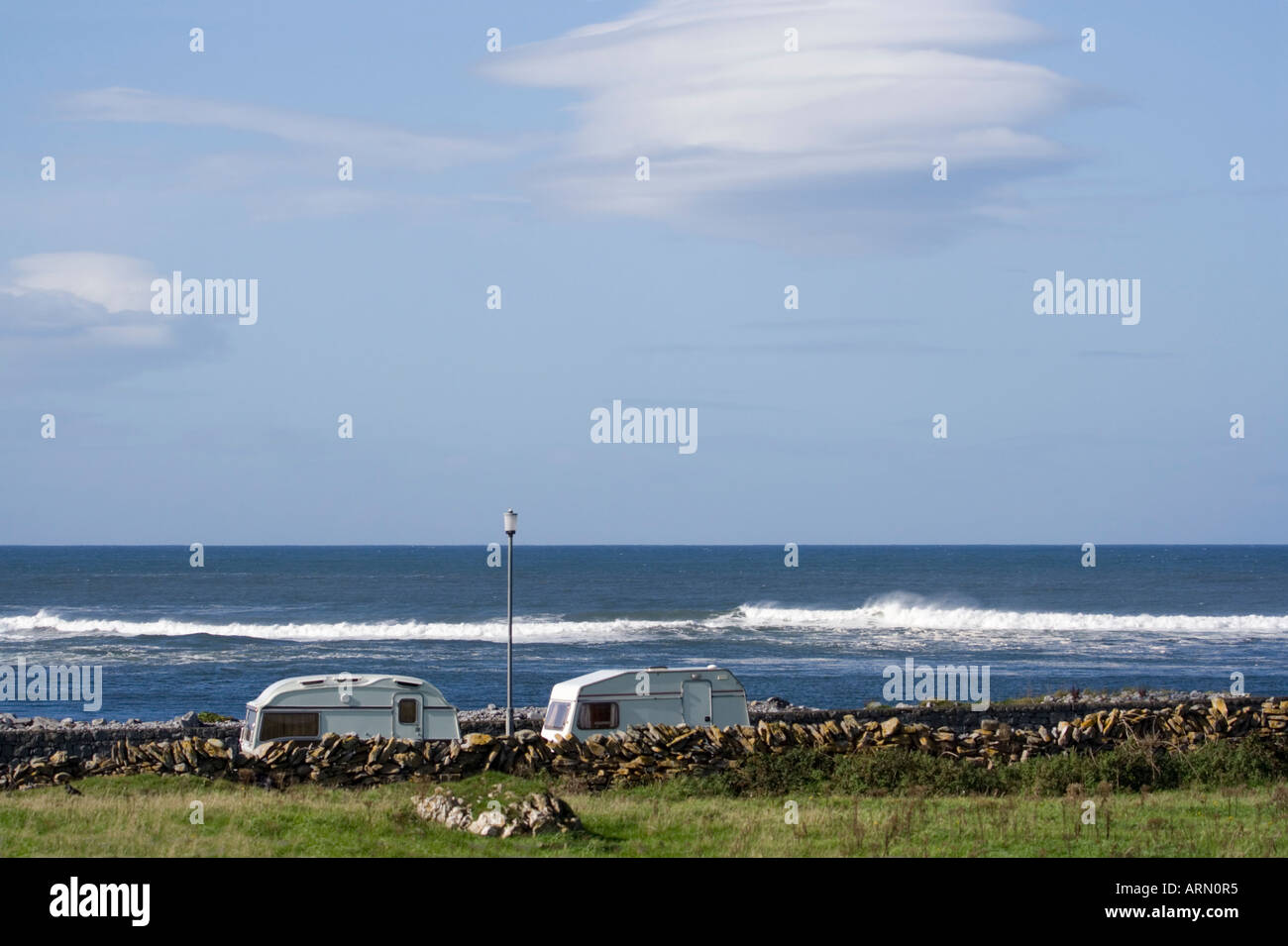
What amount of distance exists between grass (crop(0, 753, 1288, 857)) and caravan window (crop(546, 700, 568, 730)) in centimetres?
475

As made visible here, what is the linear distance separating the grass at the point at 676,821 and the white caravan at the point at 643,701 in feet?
14.6

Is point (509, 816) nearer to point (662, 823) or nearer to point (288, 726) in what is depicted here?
point (662, 823)

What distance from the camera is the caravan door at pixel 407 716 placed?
961 inches

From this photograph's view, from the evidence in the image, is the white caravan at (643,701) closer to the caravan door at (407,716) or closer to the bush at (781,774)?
the caravan door at (407,716)

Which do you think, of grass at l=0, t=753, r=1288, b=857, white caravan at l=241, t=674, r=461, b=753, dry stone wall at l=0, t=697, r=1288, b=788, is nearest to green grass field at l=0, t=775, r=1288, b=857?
grass at l=0, t=753, r=1288, b=857

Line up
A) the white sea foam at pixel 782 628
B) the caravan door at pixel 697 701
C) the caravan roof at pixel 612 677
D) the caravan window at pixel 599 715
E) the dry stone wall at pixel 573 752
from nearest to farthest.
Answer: the dry stone wall at pixel 573 752 < the caravan window at pixel 599 715 < the caravan roof at pixel 612 677 < the caravan door at pixel 697 701 < the white sea foam at pixel 782 628

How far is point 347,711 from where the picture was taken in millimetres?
23859

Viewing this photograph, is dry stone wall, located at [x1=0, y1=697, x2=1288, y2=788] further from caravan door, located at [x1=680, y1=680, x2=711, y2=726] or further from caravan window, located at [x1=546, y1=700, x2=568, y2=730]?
caravan door, located at [x1=680, y1=680, x2=711, y2=726]

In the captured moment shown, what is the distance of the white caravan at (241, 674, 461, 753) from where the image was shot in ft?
76.5


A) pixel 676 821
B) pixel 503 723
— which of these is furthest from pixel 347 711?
pixel 676 821

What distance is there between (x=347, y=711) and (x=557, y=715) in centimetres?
395

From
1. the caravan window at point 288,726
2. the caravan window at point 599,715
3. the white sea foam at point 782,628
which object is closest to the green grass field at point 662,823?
the caravan window at point 288,726

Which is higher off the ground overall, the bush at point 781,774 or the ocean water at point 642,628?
the bush at point 781,774
